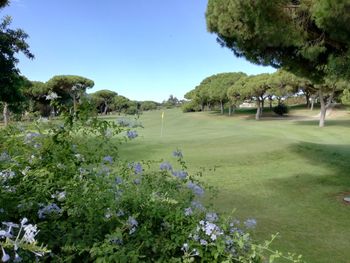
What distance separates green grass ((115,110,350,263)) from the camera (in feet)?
17.4

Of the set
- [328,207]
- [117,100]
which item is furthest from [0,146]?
[117,100]

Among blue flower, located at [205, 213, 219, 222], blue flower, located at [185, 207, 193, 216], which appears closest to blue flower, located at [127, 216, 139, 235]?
blue flower, located at [185, 207, 193, 216]

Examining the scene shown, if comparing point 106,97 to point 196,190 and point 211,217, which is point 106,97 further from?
point 211,217

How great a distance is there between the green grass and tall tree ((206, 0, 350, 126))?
9.47ft

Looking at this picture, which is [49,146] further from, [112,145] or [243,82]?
[243,82]

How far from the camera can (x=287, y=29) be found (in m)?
6.27

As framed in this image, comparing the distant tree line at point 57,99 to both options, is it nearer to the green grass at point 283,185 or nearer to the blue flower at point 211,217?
the blue flower at point 211,217

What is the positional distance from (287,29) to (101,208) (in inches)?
217

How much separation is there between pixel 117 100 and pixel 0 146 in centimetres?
8497

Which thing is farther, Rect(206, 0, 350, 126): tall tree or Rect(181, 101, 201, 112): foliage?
Rect(181, 101, 201, 112): foliage

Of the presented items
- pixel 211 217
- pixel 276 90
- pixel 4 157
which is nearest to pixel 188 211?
pixel 211 217

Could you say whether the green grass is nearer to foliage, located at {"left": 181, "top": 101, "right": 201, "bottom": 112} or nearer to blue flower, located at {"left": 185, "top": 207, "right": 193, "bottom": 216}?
blue flower, located at {"left": 185, "top": 207, "right": 193, "bottom": 216}

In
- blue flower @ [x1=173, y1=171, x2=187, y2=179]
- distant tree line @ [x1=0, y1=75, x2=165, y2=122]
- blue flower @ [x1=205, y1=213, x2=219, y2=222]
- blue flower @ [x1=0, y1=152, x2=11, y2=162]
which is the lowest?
blue flower @ [x1=205, y1=213, x2=219, y2=222]

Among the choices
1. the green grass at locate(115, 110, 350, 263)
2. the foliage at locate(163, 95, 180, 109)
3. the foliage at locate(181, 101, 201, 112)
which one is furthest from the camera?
the foliage at locate(163, 95, 180, 109)
